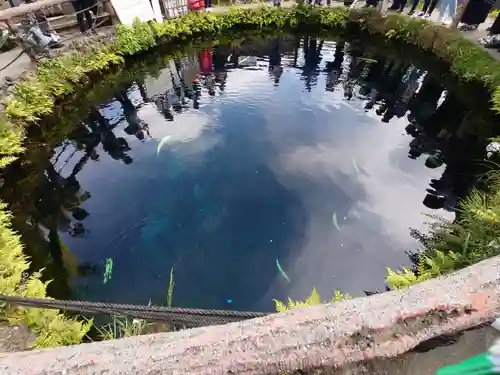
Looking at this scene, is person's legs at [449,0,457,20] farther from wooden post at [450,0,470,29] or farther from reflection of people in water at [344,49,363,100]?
reflection of people in water at [344,49,363,100]

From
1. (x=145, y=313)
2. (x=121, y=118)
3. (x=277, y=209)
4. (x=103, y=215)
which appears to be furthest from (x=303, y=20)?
(x=145, y=313)

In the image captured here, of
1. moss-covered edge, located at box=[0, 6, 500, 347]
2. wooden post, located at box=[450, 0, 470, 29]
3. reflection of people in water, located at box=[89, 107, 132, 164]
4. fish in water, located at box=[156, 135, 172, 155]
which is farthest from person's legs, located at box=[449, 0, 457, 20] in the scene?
reflection of people in water, located at box=[89, 107, 132, 164]

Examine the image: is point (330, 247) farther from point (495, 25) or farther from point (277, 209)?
point (495, 25)

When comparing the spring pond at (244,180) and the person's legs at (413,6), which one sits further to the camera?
the person's legs at (413,6)

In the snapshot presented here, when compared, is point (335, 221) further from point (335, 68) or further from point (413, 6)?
point (413, 6)

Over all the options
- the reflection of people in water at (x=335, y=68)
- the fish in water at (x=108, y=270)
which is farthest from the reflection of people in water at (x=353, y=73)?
the fish in water at (x=108, y=270)

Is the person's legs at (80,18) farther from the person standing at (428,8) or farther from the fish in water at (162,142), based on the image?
the person standing at (428,8)

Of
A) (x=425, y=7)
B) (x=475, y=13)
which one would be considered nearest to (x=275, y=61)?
(x=425, y=7)
